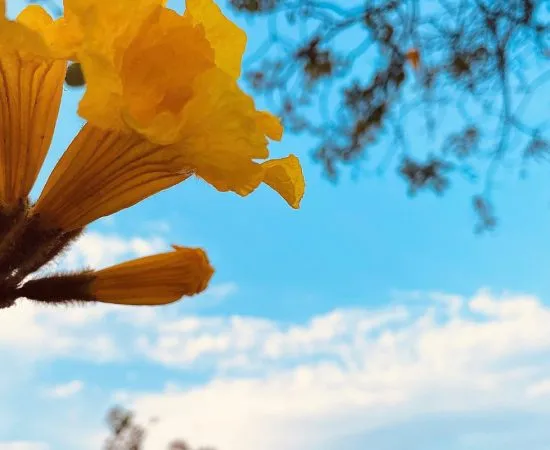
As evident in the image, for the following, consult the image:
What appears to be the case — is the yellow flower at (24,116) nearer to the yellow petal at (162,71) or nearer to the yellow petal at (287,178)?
the yellow petal at (162,71)

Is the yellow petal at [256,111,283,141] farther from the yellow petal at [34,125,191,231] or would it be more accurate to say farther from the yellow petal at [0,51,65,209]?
the yellow petal at [0,51,65,209]

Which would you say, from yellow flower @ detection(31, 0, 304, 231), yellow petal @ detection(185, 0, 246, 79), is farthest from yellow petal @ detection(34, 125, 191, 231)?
yellow petal @ detection(185, 0, 246, 79)

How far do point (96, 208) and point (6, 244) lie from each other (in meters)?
0.09

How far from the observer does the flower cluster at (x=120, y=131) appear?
1.89 feet

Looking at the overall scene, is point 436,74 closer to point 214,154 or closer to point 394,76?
point 394,76

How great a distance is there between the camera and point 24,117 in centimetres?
65

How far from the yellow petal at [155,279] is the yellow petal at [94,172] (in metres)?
0.07

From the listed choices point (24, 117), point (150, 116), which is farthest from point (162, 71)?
point (24, 117)

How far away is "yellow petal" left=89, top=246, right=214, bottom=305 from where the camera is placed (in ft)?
2.27

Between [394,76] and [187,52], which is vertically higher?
[394,76]

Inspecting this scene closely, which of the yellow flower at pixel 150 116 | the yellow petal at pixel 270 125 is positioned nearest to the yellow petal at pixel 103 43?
the yellow flower at pixel 150 116

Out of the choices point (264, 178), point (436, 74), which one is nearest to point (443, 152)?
point (436, 74)

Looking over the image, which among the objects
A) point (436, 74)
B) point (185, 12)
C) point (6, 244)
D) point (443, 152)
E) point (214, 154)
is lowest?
point (6, 244)

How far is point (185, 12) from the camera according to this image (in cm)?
68
